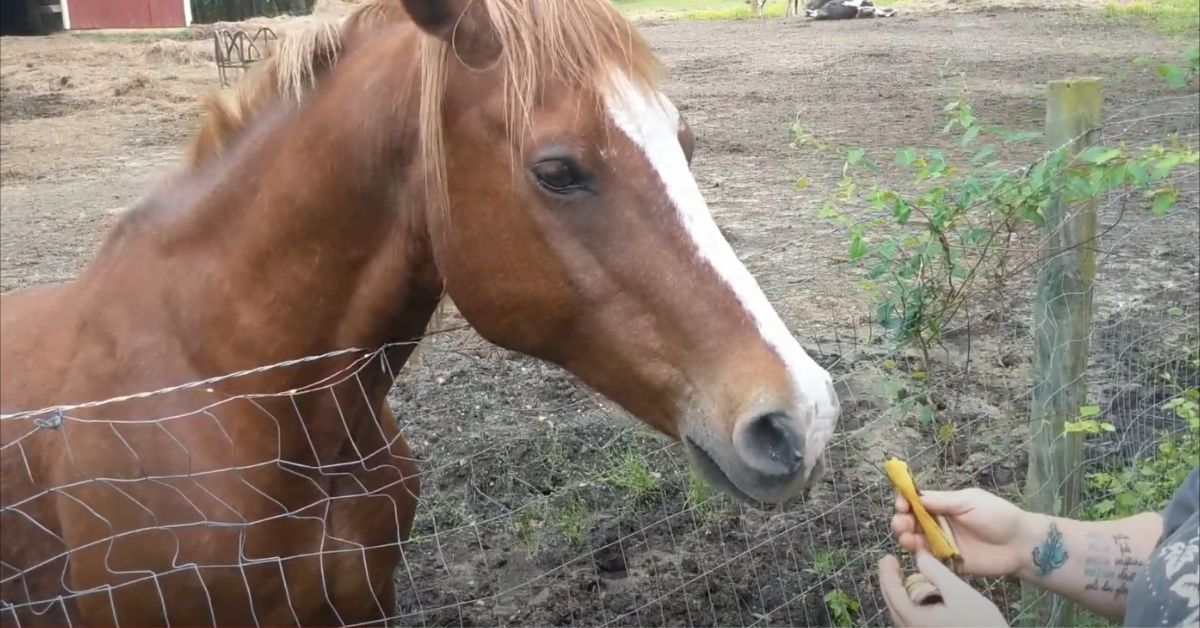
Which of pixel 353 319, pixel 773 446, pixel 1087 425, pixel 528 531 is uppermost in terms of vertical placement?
pixel 353 319

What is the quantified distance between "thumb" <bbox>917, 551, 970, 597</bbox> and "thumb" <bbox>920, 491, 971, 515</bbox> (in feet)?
0.46

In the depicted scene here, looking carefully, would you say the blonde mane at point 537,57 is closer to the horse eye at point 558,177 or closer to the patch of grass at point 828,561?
the horse eye at point 558,177

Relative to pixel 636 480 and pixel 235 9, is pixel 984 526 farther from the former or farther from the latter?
pixel 235 9

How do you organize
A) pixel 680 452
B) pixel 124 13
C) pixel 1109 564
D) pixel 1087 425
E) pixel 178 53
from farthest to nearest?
1. pixel 124 13
2. pixel 178 53
3. pixel 680 452
4. pixel 1087 425
5. pixel 1109 564

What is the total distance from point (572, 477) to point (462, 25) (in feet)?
7.51

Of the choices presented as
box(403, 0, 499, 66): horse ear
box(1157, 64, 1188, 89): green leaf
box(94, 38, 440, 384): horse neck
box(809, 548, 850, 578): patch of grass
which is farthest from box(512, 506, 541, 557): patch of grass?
box(1157, 64, 1188, 89): green leaf

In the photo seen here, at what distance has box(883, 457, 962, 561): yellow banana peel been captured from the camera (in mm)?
1654

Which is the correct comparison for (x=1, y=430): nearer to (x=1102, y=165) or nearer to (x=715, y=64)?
(x=1102, y=165)

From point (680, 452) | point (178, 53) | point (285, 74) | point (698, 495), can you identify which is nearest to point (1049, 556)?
point (698, 495)

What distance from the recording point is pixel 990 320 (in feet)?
14.8

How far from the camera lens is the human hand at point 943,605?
4.76ft

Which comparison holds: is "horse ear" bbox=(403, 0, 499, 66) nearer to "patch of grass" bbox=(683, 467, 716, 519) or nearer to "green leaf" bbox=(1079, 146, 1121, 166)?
"green leaf" bbox=(1079, 146, 1121, 166)

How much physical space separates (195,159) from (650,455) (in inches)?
83.4

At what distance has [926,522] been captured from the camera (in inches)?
65.7
